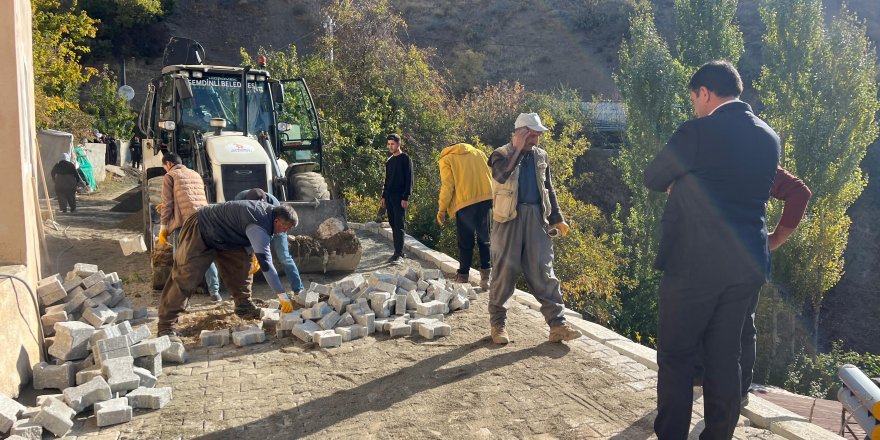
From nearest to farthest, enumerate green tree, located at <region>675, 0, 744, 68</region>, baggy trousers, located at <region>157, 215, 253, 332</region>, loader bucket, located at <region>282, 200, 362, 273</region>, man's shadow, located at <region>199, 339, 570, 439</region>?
man's shadow, located at <region>199, 339, 570, 439</region>
baggy trousers, located at <region>157, 215, 253, 332</region>
loader bucket, located at <region>282, 200, 362, 273</region>
green tree, located at <region>675, 0, 744, 68</region>

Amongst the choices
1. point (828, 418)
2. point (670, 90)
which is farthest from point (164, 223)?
point (670, 90)

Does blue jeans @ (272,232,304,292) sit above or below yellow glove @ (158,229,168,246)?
below

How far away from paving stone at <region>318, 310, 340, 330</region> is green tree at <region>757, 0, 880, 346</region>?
15.9 m

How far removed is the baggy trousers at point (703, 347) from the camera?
11.2 feet

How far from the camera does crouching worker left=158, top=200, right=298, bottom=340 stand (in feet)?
19.2

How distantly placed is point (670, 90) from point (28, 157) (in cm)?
1779

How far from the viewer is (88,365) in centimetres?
517

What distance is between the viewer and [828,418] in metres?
6.30

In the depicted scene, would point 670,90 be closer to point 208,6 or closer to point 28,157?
point 28,157

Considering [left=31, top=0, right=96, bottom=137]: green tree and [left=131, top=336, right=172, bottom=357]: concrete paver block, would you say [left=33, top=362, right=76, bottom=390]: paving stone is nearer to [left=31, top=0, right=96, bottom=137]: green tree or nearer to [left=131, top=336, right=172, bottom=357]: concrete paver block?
[left=131, top=336, right=172, bottom=357]: concrete paver block

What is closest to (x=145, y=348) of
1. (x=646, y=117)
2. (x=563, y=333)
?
(x=563, y=333)

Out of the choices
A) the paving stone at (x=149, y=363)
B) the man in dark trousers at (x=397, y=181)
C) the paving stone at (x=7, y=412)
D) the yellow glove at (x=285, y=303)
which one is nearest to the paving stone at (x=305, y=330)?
the yellow glove at (x=285, y=303)

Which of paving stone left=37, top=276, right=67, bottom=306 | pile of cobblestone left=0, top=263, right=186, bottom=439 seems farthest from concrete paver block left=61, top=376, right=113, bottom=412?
paving stone left=37, top=276, right=67, bottom=306

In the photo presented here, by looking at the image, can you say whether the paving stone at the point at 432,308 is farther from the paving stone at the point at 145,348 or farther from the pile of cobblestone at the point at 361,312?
the paving stone at the point at 145,348
